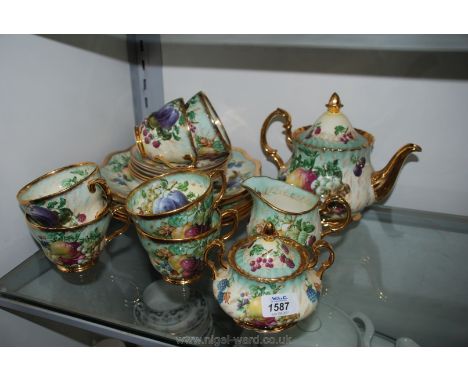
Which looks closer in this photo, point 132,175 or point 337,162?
point 337,162

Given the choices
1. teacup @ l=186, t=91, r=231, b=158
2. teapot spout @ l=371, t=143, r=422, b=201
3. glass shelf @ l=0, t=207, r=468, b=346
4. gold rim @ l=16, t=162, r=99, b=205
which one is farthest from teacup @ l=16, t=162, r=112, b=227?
teapot spout @ l=371, t=143, r=422, b=201

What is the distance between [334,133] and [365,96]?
144mm

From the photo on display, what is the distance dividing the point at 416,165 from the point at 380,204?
0.12 m

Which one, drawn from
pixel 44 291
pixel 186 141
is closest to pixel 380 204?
pixel 186 141

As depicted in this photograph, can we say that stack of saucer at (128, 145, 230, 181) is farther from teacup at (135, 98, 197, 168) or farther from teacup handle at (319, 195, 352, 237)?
teacup handle at (319, 195, 352, 237)

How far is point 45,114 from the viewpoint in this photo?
0.81 metres

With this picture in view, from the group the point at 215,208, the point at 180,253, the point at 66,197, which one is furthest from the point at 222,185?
the point at 66,197

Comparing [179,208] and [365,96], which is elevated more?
[365,96]

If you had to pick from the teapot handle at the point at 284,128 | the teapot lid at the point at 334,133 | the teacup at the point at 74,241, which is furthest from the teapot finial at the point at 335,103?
the teacup at the point at 74,241

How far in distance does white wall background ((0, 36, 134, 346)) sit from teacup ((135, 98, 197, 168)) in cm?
13

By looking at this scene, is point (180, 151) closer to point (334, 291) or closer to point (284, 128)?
point (284, 128)

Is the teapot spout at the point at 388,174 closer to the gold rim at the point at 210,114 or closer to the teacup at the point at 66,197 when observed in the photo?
the gold rim at the point at 210,114

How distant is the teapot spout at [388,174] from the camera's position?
0.83 meters
